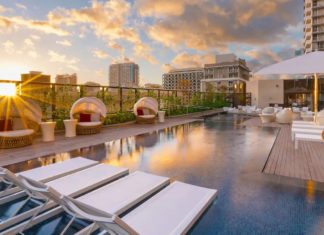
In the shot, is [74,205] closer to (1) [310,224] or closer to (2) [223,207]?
(2) [223,207]

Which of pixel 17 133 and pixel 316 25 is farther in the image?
pixel 316 25

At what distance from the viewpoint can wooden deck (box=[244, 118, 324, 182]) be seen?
3689 millimetres

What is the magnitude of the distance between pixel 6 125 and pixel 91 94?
3.50 meters

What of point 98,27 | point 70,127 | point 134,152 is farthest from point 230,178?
point 98,27

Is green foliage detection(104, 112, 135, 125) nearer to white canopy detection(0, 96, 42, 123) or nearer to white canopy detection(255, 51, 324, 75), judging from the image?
white canopy detection(0, 96, 42, 123)

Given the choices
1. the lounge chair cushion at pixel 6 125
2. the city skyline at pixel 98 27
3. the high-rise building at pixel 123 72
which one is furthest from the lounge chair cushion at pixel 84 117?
the high-rise building at pixel 123 72

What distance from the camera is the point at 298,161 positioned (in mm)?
4359

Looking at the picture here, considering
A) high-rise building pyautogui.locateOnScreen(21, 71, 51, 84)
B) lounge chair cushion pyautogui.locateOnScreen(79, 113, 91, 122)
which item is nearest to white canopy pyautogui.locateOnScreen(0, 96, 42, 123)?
high-rise building pyautogui.locateOnScreen(21, 71, 51, 84)

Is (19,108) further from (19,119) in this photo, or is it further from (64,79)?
(64,79)

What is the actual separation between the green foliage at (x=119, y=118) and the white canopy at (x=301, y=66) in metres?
5.65

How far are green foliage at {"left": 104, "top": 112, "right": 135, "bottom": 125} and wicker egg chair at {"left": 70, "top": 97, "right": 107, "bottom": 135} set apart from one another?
115 centimetres

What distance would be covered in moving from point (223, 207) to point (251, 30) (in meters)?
23.4

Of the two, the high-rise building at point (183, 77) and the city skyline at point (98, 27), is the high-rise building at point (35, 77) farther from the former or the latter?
the high-rise building at point (183, 77)

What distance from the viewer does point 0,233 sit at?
206 cm
